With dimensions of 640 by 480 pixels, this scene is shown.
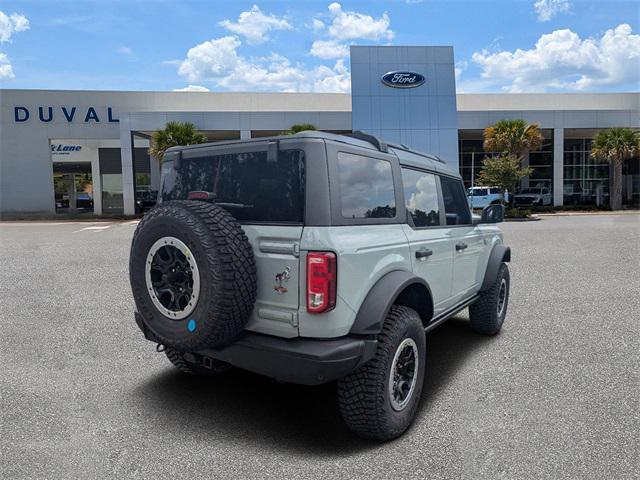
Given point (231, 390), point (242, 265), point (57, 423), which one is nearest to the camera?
point (242, 265)

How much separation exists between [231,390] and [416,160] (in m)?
2.52

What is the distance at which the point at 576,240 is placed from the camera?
1515cm

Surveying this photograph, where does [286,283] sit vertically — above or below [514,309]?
above

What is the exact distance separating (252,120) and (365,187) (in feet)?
94.2

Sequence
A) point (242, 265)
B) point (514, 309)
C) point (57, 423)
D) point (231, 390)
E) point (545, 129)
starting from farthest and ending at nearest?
point (545, 129)
point (514, 309)
point (231, 390)
point (57, 423)
point (242, 265)

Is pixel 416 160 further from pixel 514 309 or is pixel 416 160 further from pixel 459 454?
pixel 514 309

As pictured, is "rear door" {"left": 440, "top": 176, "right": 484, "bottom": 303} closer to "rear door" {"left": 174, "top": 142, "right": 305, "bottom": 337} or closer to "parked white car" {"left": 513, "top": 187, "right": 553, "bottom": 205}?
"rear door" {"left": 174, "top": 142, "right": 305, "bottom": 337}

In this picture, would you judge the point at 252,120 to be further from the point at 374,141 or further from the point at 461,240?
the point at 374,141

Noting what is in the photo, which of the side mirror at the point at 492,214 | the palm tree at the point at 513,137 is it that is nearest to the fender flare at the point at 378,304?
the side mirror at the point at 492,214

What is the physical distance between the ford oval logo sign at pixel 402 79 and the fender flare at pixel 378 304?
101 feet

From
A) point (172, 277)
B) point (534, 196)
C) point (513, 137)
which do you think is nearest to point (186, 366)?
point (172, 277)

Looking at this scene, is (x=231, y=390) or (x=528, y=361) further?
(x=528, y=361)

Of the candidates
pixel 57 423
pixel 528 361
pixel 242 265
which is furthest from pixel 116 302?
pixel 528 361

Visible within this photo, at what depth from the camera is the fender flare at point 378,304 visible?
290cm
